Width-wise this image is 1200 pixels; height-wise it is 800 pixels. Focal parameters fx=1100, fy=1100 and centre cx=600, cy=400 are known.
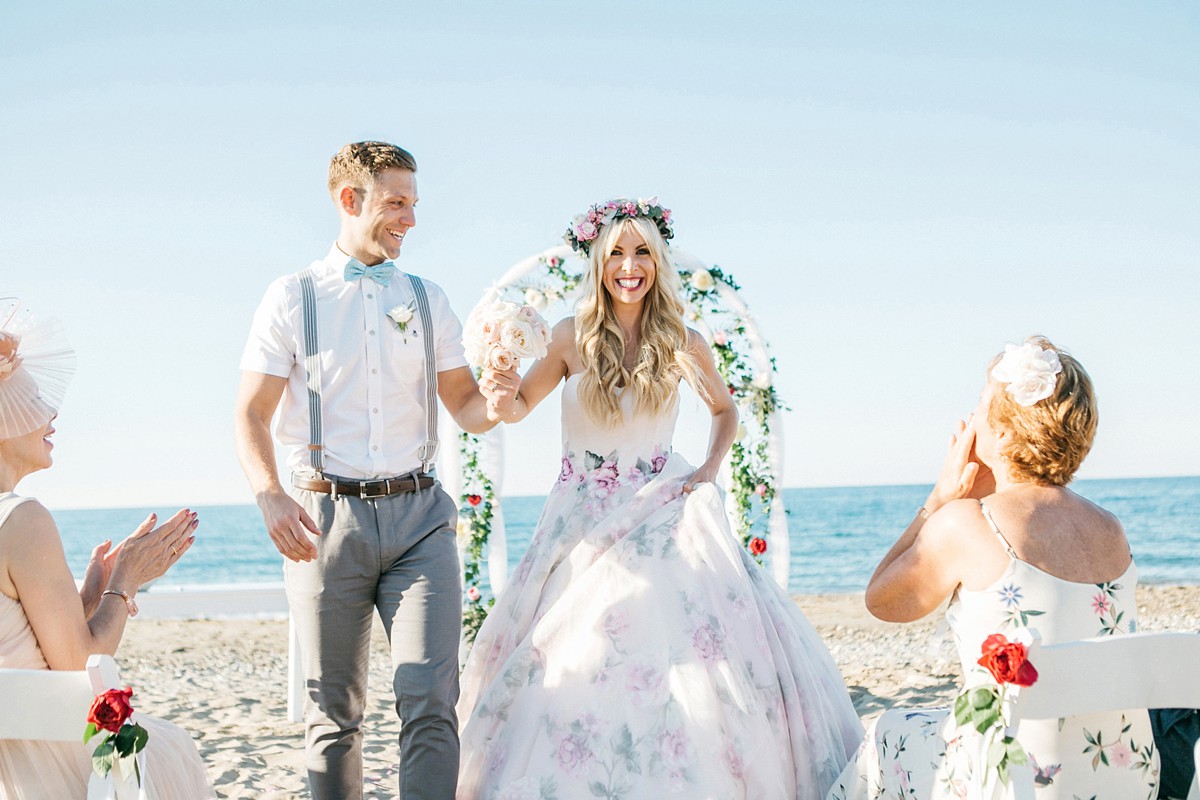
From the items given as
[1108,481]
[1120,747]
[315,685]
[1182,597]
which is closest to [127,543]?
[315,685]

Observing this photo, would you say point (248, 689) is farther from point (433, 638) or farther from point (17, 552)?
point (17, 552)

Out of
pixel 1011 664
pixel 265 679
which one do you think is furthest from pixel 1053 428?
pixel 265 679

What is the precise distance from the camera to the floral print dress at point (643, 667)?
3240mm

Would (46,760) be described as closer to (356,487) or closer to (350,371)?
(356,487)

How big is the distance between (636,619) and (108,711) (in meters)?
1.79

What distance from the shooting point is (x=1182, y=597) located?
13008 millimetres

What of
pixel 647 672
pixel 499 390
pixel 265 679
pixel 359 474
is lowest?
pixel 265 679

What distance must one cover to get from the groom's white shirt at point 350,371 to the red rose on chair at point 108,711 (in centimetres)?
138

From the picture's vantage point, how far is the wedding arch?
19.0ft

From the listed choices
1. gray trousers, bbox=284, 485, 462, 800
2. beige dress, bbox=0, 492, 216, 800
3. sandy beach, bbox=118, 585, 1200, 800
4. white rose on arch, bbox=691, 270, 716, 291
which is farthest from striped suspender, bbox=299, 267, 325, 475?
white rose on arch, bbox=691, 270, 716, 291

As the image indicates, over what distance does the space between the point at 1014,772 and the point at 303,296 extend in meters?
2.35

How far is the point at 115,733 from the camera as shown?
1.96m

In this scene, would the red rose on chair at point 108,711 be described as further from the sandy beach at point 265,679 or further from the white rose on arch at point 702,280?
the white rose on arch at point 702,280

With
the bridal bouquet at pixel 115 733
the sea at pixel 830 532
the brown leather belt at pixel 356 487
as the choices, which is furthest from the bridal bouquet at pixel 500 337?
the sea at pixel 830 532
